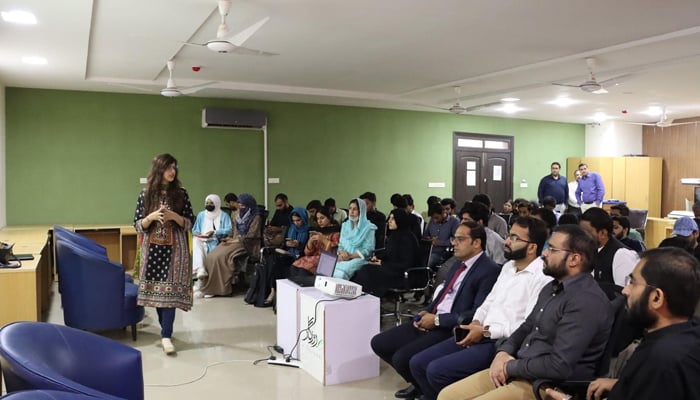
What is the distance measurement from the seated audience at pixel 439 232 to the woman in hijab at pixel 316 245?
0.98 meters

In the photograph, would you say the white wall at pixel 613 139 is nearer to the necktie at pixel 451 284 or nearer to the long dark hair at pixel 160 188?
the necktie at pixel 451 284

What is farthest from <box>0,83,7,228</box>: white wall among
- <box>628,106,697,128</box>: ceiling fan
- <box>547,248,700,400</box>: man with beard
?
<box>628,106,697,128</box>: ceiling fan

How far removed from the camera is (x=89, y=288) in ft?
14.0

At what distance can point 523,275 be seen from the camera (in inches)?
111

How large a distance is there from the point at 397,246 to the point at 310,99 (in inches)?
185

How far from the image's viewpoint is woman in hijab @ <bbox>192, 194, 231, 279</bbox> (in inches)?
263

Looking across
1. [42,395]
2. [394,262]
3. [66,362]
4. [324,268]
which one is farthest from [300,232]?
[42,395]

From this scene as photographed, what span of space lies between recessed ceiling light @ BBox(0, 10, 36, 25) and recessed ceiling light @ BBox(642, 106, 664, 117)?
9.60m

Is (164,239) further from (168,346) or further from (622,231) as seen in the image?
(622,231)

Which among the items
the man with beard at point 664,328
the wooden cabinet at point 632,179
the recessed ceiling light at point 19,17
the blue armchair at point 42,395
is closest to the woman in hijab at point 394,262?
the man with beard at point 664,328

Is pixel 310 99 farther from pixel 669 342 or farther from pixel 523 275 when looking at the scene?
pixel 669 342

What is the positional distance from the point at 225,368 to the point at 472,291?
1894mm

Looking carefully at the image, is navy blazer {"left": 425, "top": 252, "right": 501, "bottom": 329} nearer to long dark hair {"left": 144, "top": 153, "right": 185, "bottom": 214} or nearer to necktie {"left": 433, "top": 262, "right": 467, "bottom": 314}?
necktie {"left": 433, "top": 262, "right": 467, "bottom": 314}

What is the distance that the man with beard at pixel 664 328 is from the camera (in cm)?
154
